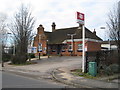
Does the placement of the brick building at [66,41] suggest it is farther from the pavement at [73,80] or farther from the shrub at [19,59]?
the pavement at [73,80]

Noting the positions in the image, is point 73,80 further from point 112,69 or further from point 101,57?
point 101,57

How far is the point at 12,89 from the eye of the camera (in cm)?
795

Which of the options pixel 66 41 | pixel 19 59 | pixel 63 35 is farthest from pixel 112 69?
pixel 63 35

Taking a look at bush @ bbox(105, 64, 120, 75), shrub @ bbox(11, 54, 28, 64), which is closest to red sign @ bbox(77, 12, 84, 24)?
bush @ bbox(105, 64, 120, 75)

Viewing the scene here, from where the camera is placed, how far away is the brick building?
1542 inches

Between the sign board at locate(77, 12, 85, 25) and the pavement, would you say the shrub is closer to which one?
the pavement

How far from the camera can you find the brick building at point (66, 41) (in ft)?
128

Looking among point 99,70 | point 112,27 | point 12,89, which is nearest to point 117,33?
Answer: point 112,27

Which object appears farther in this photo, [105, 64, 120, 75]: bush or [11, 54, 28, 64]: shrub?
[11, 54, 28, 64]: shrub

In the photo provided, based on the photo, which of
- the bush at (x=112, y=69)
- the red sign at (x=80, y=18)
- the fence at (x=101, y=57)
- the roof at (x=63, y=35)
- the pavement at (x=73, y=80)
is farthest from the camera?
the roof at (x=63, y=35)

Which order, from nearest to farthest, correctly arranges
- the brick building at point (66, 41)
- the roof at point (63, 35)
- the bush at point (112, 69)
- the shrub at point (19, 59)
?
the bush at point (112, 69) < the shrub at point (19, 59) < the brick building at point (66, 41) < the roof at point (63, 35)

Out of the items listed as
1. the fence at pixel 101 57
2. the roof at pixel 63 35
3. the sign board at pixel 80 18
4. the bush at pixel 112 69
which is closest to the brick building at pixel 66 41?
the roof at pixel 63 35

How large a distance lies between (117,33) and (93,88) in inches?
405

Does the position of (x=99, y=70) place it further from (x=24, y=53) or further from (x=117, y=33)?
(x=24, y=53)
